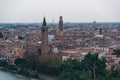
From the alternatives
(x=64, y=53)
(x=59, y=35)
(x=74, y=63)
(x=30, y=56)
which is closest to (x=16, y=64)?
(x=30, y=56)

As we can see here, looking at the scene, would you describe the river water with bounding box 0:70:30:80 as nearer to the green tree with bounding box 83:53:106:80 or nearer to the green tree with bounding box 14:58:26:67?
the green tree with bounding box 14:58:26:67

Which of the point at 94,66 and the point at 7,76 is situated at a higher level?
the point at 94,66

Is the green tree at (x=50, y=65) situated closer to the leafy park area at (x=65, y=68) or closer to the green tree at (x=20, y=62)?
the leafy park area at (x=65, y=68)

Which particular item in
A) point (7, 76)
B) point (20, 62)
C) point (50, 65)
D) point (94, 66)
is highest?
point (94, 66)

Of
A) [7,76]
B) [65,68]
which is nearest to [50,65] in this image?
[7,76]

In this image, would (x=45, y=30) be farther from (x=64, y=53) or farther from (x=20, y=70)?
(x=20, y=70)

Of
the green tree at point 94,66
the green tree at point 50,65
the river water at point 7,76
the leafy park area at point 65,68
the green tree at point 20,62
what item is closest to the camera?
the leafy park area at point 65,68

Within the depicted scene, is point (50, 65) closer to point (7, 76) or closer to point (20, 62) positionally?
point (7, 76)

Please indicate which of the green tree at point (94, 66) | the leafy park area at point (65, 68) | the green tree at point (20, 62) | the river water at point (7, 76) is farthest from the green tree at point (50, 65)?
the green tree at point (94, 66)

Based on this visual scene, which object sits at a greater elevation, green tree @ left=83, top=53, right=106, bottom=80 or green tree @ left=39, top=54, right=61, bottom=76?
green tree @ left=83, top=53, right=106, bottom=80

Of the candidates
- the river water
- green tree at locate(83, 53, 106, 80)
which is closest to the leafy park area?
green tree at locate(83, 53, 106, 80)

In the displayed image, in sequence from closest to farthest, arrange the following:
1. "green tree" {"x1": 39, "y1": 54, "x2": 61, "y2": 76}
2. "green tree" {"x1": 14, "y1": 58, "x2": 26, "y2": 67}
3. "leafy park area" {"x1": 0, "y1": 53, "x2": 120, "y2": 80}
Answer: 1. "leafy park area" {"x1": 0, "y1": 53, "x2": 120, "y2": 80}
2. "green tree" {"x1": 39, "y1": 54, "x2": 61, "y2": 76}
3. "green tree" {"x1": 14, "y1": 58, "x2": 26, "y2": 67}
